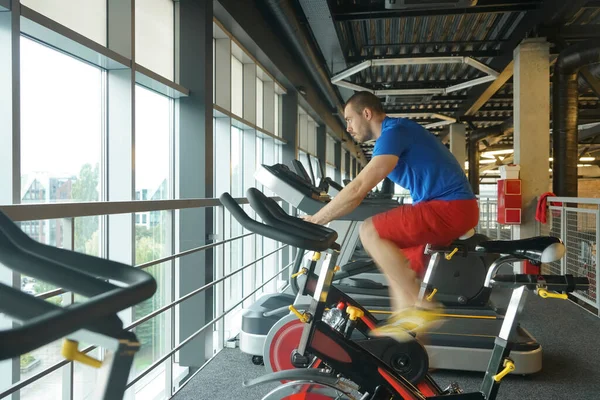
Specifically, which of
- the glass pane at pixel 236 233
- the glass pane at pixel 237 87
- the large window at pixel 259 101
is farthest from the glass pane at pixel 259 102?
the glass pane at pixel 237 87

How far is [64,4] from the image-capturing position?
2.57 meters

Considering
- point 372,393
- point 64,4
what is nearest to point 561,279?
point 372,393

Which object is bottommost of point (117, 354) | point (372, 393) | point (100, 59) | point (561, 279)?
point (372, 393)

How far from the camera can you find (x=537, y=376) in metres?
2.71

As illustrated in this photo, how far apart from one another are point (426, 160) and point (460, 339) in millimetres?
1102

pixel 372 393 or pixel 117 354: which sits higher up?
pixel 117 354

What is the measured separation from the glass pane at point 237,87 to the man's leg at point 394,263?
12.5 ft

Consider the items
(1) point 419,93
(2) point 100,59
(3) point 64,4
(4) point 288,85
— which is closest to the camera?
(3) point 64,4

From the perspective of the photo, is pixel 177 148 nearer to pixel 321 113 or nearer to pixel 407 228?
pixel 407 228

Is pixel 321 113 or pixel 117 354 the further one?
pixel 321 113

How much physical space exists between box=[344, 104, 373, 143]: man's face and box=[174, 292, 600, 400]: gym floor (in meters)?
1.38

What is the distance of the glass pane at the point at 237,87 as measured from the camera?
584 centimetres

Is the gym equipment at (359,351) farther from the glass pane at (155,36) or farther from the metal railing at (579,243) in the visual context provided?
the metal railing at (579,243)

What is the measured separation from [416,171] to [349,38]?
515cm
